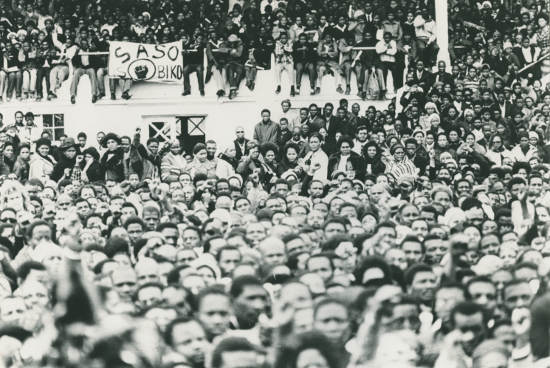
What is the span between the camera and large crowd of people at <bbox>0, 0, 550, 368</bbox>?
777 centimetres

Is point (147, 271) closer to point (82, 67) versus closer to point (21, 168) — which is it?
point (21, 168)

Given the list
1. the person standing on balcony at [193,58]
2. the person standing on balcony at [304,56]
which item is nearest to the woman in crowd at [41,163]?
the person standing on balcony at [193,58]

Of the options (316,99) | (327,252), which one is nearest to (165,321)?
(327,252)

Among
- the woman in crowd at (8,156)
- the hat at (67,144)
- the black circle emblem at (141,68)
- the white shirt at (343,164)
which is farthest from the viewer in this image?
the black circle emblem at (141,68)

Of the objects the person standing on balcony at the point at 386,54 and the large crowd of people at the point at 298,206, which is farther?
the person standing on balcony at the point at 386,54

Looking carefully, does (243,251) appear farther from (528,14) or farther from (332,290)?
(528,14)

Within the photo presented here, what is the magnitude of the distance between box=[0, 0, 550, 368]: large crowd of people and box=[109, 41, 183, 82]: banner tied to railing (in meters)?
0.22

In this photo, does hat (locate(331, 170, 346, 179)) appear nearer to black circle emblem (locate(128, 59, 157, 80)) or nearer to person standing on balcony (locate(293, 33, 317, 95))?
person standing on balcony (locate(293, 33, 317, 95))

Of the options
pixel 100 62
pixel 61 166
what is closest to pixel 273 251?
pixel 61 166

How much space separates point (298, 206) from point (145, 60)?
26.1 feet

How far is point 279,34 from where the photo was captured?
62.3ft

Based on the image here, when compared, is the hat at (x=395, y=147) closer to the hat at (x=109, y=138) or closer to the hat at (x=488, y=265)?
the hat at (x=109, y=138)

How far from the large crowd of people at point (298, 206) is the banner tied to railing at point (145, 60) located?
0.22 metres

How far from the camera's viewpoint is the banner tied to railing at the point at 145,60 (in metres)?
19.0
